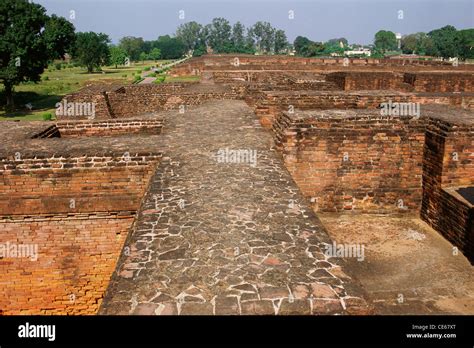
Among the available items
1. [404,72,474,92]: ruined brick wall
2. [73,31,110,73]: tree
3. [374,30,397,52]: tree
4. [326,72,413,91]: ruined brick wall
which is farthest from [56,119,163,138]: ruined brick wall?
[374,30,397,52]: tree

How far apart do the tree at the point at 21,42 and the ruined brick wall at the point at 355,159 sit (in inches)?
711

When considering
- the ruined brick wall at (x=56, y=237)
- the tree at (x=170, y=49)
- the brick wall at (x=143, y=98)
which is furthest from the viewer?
the tree at (x=170, y=49)

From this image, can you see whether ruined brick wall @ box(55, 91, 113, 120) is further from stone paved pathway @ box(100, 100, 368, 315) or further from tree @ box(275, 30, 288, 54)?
tree @ box(275, 30, 288, 54)

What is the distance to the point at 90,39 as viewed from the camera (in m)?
48.5

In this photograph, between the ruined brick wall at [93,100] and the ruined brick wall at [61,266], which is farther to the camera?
the ruined brick wall at [93,100]

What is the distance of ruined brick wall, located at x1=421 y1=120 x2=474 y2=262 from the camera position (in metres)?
5.31

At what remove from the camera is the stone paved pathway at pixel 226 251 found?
2568 mm

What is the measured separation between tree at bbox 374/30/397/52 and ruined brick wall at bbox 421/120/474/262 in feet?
476

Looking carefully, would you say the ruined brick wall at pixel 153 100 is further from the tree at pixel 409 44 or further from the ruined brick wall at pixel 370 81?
the tree at pixel 409 44

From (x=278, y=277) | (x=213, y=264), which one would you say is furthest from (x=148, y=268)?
(x=278, y=277)

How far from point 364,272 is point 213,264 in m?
2.57

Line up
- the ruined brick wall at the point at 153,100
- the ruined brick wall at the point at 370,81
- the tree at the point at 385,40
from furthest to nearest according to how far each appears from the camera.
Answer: the tree at the point at 385,40
the ruined brick wall at the point at 370,81
the ruined brick wall at the point at 153,100

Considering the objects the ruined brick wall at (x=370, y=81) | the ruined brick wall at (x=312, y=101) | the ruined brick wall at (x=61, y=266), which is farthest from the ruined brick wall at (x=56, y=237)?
the ruined brick wall at (x=370, y=81)
